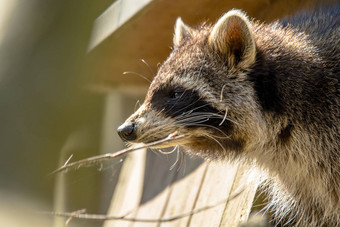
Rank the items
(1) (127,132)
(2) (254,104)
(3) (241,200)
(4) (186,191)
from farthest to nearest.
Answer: (4) (186,191) < (3) (241,200) < (2) (254,104) < (1) (127,132)

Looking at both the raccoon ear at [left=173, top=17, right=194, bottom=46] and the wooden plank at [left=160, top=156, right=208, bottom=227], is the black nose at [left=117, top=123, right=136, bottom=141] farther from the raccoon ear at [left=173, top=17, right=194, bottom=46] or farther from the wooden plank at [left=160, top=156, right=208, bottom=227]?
the wooden plank at [left=160, top=156, right=208, bottom=227]

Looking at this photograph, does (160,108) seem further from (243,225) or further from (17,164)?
(17,164)

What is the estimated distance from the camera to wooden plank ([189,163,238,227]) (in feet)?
12.1

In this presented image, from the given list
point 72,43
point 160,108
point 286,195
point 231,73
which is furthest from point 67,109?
point 286,195

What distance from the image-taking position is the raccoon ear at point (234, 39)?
310 centimetres

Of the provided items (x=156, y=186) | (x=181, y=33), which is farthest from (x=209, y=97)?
(x=156, y=186)

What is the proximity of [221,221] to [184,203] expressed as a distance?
2.19ft

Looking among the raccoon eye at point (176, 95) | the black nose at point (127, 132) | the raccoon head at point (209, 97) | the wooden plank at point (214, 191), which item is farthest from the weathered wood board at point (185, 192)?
the black nose at point (127, 132)

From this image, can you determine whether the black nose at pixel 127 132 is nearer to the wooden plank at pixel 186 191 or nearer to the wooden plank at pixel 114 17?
the wooden plank at pixel 186 191

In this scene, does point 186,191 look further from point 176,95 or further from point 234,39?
point 234,39

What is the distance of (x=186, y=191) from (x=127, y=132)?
1.39m

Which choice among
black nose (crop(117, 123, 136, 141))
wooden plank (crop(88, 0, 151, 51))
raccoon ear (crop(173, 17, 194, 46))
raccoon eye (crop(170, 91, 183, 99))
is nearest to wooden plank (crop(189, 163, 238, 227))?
raccoon eye (crop(170, 91, 183, 99))

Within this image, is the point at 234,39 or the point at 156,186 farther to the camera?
the point at 156,186

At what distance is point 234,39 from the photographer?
126 inches
